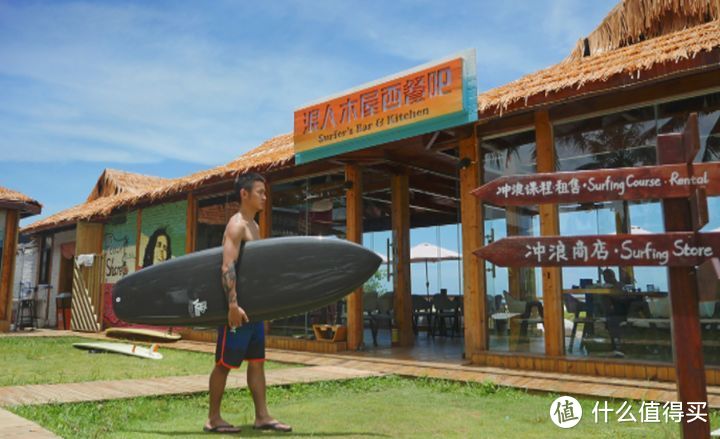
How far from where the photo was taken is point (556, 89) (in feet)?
18.6

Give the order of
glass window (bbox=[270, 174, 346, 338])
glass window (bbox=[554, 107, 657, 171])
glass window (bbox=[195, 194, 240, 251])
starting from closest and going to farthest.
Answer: glass window (bbox=[554, 107, 657, 171]) → glass window (bbox=[270, 174, 346, 338]) → glass window (bbox=[195, 194, 240, 251])

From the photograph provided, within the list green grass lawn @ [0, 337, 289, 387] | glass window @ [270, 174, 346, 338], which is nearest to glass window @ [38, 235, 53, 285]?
green grass lawn @ [0, 337, 289, 387]

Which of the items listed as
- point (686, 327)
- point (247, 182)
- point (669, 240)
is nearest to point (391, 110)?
point (247, 182)

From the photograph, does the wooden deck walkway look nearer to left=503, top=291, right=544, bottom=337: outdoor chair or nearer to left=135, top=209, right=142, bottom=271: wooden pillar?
left=503, top=291, right=544, bottom=337: outdoor chair

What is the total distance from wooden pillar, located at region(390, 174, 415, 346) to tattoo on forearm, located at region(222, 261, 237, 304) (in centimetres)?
596

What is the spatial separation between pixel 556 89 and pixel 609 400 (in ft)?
9.39

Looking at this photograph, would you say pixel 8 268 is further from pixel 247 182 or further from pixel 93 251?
pixel 247 182

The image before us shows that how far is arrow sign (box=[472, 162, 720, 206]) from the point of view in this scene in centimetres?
286

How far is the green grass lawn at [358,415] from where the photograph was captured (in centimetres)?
366

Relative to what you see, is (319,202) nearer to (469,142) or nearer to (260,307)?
(469,142)

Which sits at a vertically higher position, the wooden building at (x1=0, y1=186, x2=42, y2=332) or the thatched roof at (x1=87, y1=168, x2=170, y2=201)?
the thatched roof at (x1=87, y1=168, x2=170, y2=201)

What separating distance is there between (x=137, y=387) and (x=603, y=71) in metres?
5.05

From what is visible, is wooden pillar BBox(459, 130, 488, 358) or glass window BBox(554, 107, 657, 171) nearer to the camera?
glass window BBox(554, 107, 657, 171)

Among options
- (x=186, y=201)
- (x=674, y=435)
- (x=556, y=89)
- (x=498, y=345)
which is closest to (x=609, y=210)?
(x=556, y=89)
